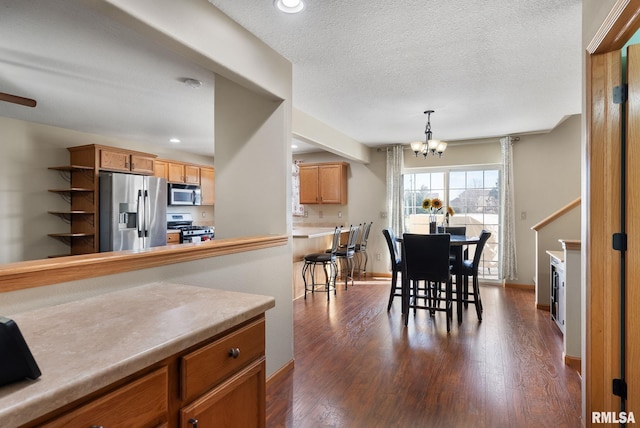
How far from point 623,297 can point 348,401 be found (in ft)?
5.24

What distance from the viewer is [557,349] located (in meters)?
A: 2.97

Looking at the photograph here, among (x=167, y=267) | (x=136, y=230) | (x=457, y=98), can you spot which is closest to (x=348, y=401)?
(x=167, y=267)

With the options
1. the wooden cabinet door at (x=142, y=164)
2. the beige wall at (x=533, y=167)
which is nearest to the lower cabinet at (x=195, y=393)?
the wooden cabinet door at (x=142, y=164)

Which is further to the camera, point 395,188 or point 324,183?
point 324,183

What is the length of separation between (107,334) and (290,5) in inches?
75.4

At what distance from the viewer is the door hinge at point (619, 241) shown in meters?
1.64

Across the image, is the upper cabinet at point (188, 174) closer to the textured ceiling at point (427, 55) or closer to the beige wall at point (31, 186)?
the beige wall at point (31, 186)

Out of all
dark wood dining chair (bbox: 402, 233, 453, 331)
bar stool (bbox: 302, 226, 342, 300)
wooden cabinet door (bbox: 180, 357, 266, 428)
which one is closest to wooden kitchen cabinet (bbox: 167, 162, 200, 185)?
bar stool (bbox: 302, 226, 342, 300)

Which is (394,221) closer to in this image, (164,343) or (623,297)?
(623,297)

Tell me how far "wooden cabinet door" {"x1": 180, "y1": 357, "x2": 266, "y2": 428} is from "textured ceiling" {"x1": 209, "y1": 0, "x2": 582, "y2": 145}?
196 centimetres

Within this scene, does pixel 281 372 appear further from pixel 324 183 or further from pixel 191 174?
pixel 191 174

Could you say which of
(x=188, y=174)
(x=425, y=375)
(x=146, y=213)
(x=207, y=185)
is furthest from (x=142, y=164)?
(x=425, y=375)

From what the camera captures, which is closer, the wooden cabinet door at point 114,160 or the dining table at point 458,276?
the dining table at point 458,276

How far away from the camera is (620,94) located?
1.67m
